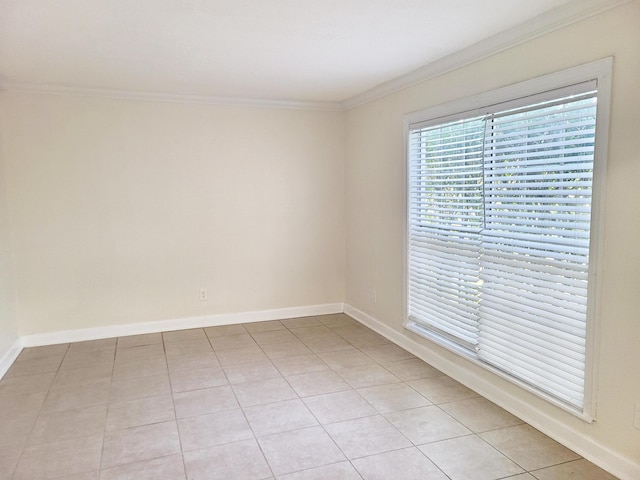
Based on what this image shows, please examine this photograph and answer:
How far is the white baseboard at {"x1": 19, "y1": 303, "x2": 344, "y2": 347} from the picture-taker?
4133 millimetres

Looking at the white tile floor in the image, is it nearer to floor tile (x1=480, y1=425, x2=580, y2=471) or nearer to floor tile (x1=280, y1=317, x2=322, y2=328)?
floor tile (x1=480, y1=425, x2=580, y2=471)

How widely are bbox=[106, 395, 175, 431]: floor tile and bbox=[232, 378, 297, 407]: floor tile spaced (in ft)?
1.47

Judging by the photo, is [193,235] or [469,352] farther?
[193,235]

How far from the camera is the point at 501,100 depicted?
2.81 metres

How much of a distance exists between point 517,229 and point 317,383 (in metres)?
1.69

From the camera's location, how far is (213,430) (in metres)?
2.65

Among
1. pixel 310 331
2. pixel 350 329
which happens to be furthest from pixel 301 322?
pixel 350 329

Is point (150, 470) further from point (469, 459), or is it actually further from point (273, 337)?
point (273, 337)

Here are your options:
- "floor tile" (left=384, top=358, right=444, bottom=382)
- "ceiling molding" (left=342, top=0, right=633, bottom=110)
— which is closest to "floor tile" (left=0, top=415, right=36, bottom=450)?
"floor tile" (left=384, top=358, right=444, bottom=382)

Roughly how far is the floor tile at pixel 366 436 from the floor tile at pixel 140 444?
0.88 m

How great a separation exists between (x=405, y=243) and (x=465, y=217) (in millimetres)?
793

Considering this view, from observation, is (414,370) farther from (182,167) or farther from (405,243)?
(182,167)

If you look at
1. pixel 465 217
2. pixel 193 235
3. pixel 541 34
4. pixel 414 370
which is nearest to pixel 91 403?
pixel 193 235

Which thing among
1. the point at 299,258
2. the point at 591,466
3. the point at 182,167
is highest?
the point at 182,167
